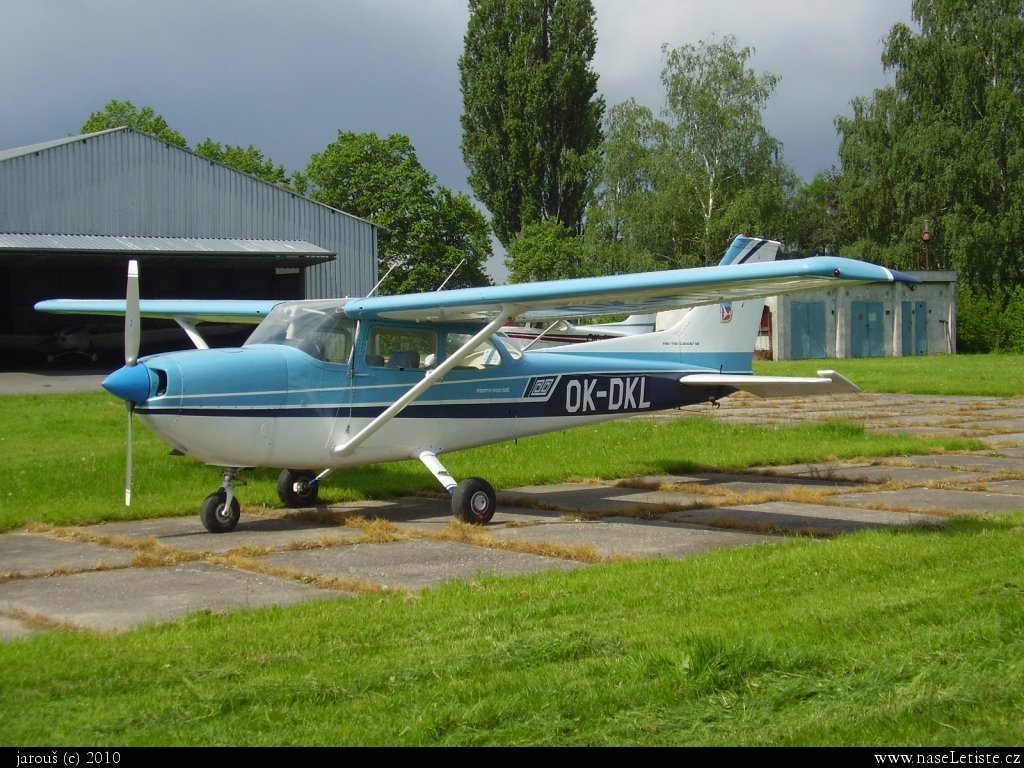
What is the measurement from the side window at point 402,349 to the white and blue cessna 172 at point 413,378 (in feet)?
0.05

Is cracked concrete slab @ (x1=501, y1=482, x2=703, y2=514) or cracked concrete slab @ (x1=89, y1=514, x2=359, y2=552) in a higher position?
cracked concrete slab @ (x1=501, y1=482, x2=703, y2=514)

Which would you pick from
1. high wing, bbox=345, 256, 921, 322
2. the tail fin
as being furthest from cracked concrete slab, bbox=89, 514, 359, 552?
the tail fin

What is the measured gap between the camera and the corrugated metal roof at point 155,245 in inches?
1225

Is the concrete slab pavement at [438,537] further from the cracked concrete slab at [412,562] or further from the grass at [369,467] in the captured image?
the grass at [369,467]

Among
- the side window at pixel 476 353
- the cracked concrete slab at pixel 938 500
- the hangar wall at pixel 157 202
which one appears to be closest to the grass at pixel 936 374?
the cracked concrete slab at pixel 938 500

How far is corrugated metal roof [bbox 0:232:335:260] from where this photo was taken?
102ft

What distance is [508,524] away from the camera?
991 cm

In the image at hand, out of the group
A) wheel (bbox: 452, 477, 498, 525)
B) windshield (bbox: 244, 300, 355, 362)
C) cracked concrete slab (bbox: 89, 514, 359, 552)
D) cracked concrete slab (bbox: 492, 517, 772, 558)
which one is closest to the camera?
cracked concrete slab (bbox: 492, 517, 772, 558)

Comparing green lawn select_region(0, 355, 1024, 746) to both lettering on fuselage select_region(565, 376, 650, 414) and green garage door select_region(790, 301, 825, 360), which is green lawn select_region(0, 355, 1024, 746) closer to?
lettering on fuselage select_region(565, 376, 650, 414)

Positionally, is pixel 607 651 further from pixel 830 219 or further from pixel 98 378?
pixel 830 219

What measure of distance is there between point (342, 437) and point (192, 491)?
2.18 m

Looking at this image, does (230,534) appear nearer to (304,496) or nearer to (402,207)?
(304,496)

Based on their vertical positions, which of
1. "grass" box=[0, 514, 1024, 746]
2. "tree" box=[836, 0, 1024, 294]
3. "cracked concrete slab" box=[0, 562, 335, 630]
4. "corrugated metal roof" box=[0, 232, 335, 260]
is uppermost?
"tree" box=[836, 0, 1024, 294]

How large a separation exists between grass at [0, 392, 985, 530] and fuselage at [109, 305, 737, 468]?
3.86ft
